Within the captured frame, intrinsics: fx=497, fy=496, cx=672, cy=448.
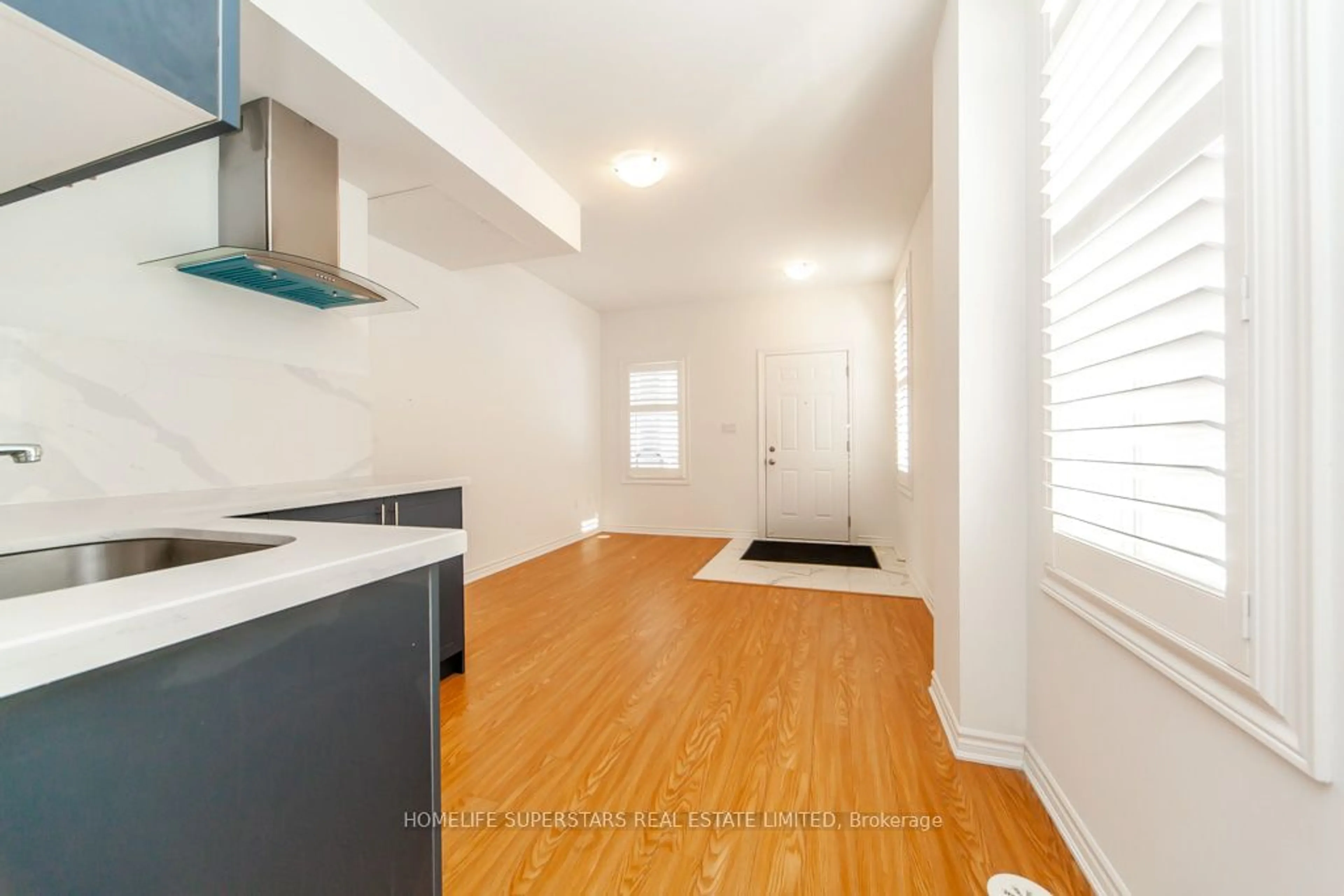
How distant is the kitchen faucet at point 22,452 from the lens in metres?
0.86

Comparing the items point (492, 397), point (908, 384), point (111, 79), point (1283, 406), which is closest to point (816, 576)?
point (908, 384)

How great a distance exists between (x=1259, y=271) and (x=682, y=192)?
2.83 m

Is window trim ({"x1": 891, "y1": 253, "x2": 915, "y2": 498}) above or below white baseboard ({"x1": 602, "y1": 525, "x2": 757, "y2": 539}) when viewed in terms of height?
above

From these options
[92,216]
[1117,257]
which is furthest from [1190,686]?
[92,216]

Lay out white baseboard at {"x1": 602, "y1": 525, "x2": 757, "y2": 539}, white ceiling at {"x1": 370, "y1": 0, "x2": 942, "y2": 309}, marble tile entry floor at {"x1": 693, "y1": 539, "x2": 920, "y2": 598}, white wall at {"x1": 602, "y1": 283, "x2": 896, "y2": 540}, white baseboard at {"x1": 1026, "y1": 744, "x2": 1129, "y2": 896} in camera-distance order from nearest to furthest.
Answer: white baseboard at {"x1": 1026, "y1": 744, "x2": 1129, "y2": 896} → white ceiling at {"x1": 370, "y1": 0, "x2": 942, "y2": 309} → marble tile entry floor at {"x1": 693, "y1": 539, "x2": 920, "y2": 598} → white wall at {"x1": 602, "y1": 283, "x2": 896, "y2": 540} → white baseboard at {"x1": 602, "y1": 525, "x2": 757, "y2": 539}

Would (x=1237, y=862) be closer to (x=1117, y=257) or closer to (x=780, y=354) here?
(x=1117, y=257)

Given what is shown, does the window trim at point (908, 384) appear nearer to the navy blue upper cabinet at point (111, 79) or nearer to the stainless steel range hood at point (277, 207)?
the stainless steel range hood at point (277, 207)

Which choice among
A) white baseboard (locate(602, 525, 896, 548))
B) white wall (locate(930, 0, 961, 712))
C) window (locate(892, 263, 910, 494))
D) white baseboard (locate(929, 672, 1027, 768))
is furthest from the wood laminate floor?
white baseboard (locate(602, 525, 896, 548))

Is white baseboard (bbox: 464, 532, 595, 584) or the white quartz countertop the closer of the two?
the white quartz countertop

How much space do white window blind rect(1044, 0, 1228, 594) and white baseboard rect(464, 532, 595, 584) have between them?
3.41 metres

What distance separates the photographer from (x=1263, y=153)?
0.74m

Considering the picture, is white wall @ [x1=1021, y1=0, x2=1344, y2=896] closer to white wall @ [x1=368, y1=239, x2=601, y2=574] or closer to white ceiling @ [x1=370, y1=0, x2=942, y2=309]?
white ceiling @ [x1=370, y1=0, x2=942, y2=309]

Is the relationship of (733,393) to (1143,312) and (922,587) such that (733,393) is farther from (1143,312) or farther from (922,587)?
(1143,312)

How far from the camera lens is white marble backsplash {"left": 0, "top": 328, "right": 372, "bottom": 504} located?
57.6 inches
